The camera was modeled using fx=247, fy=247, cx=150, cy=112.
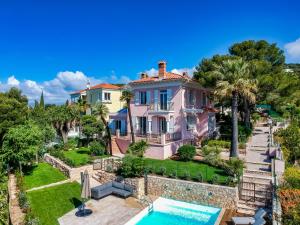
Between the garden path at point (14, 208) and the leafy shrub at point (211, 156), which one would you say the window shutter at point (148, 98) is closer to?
the leafy shrub at point (211, 156)

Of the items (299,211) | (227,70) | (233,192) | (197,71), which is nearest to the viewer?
(299,211)

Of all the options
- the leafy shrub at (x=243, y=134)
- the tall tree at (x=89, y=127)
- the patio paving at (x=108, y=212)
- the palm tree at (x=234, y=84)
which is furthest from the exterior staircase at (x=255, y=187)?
the tall tree at (x=89, y=127)

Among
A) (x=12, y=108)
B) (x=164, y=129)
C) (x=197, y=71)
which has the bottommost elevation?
(x=164, y=129)

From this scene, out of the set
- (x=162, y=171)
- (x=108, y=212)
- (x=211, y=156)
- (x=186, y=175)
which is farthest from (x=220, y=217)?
(x=211, y=156)

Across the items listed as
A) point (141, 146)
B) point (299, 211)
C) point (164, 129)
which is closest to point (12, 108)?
point (141, 146)

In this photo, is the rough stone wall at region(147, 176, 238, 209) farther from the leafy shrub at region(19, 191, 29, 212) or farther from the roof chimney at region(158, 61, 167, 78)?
the roof chimney at region(158, 61, 167, 78)

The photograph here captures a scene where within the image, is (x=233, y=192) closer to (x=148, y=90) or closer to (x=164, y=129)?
(x=164, y=129)

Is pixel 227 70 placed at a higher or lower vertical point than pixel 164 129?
higher
